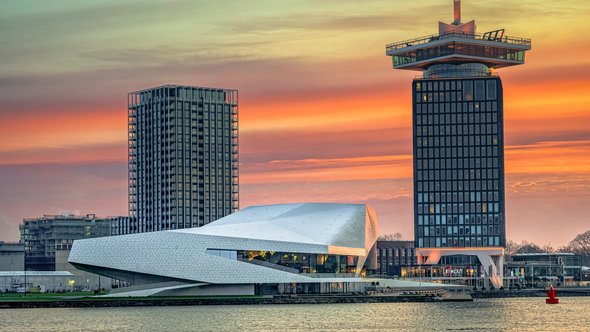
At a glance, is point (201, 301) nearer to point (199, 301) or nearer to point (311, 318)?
point (199, 301)

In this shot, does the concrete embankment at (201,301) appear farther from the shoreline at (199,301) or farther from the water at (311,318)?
the water at (311,318)

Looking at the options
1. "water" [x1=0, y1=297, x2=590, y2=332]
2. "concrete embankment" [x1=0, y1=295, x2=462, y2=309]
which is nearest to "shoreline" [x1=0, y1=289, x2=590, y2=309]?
"concrete embankment" [x1=0, y1=295, x2=462, y2=309]

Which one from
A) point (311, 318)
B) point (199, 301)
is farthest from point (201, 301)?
point (311, 318)

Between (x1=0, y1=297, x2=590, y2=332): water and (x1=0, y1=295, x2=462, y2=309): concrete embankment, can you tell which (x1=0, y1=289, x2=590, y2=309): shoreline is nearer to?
(x1=0, y1=295, x2=462, y2=309): concrete embankment

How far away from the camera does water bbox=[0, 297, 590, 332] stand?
129875 mm

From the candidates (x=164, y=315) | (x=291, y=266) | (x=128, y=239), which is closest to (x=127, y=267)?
Result: (x=128, y=239)

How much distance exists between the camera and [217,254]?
627ft

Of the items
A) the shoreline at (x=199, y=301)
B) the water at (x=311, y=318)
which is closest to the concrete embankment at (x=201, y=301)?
the shoreline at (x=199, y=301)

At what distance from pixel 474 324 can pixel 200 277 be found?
62.1m

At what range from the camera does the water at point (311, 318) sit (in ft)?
426

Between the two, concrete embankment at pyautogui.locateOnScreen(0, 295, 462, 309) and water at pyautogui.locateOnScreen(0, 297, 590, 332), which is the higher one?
concrete embankment at pyautogui.locateOnScreen(0, 295, 462, 309)

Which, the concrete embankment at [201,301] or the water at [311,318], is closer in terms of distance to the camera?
the water at [311,318]

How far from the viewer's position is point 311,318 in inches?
5659

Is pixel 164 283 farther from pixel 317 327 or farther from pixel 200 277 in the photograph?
pixel 317 327
